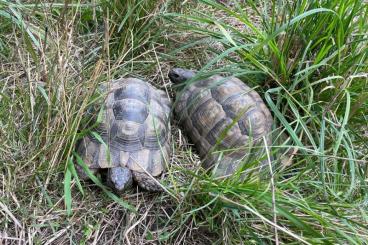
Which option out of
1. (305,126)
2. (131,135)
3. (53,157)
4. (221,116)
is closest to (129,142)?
(131,135)

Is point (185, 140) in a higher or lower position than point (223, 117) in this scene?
lower

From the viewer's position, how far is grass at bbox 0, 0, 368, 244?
79.9 inches

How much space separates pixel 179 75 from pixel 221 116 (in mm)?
359

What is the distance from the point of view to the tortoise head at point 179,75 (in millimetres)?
2717

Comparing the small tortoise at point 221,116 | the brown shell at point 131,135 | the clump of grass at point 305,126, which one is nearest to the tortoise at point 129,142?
the brown shell at point 131,135

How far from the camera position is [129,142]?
2342mm

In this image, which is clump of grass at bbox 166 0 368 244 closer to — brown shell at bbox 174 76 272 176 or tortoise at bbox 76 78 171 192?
brown shell at bbox 174 76 272 176

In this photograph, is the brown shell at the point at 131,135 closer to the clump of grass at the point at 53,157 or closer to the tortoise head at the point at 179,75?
the clump of grass at the point at 53,157

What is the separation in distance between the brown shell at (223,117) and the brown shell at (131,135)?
18cm

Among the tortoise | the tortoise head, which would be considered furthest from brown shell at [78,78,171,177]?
the tortoise head

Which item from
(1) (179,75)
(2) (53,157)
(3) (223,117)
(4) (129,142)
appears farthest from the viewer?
(1) (179,75)

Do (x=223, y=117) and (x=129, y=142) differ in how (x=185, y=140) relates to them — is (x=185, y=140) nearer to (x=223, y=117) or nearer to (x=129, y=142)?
(x=223, y=117)

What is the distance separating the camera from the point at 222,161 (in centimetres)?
244

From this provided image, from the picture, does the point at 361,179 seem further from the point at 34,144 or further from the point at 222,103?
the point at 34,144
